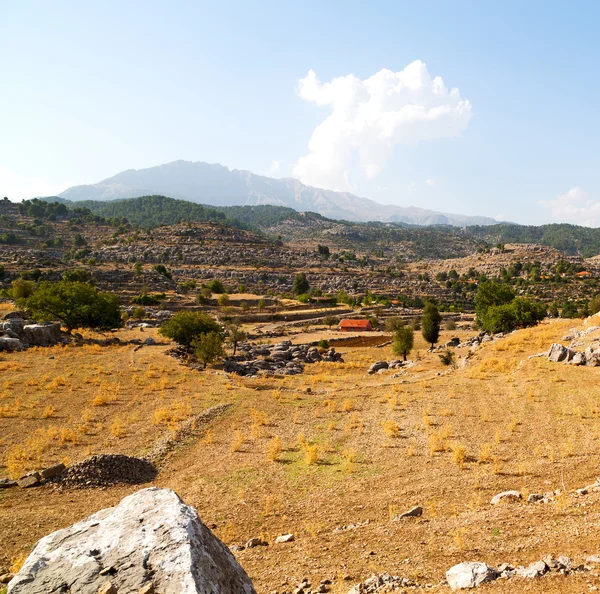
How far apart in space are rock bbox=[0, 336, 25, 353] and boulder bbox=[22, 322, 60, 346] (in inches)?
84.5

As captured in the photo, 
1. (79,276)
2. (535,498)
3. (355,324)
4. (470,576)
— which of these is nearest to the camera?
(470,576)

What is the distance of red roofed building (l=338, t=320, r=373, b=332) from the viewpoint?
8138 cm

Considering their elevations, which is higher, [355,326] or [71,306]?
[71,306]

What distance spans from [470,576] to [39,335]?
158 feet

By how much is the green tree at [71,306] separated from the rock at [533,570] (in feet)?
176

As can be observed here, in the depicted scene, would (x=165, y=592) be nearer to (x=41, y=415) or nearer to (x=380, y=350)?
(x=41, y=415)

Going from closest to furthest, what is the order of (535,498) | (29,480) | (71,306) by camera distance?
1. (535,498)
2. (29,480)
3. (71,306)

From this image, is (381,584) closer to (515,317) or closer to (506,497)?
(506,497)

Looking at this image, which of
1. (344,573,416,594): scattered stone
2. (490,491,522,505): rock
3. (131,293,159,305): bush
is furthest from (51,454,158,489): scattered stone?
(131,293,159,305): bush

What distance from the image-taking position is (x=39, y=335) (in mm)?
44531

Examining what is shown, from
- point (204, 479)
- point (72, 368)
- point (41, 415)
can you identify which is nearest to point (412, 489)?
point (204, 479)

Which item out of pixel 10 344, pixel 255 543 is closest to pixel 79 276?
pixel 10 344

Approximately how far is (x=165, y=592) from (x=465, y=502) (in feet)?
33.4

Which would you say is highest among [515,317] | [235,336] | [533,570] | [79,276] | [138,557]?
[138,557]
